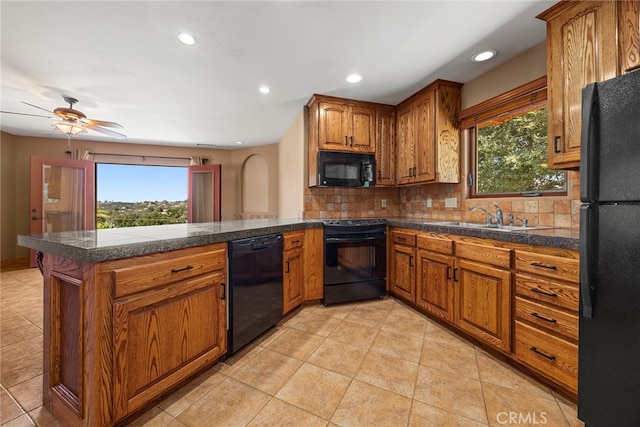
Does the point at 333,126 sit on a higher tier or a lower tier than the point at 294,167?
higher

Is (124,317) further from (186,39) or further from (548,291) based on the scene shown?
(548,291)

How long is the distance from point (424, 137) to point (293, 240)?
6.01 feet

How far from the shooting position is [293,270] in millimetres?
2521

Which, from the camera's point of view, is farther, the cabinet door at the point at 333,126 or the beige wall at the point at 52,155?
the beige wall at the point at 52,155

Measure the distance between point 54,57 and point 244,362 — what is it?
3.03m

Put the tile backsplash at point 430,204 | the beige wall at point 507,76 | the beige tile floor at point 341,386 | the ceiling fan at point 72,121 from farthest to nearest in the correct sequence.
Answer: the ceiling fan at point 72,121 < the beige wall at point 507,76 < the tile backsplash at point 430,204 < the beige tile floor at point 341,386

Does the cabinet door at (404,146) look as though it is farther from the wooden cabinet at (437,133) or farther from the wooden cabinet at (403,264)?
the wooden cabinet at (403,264)

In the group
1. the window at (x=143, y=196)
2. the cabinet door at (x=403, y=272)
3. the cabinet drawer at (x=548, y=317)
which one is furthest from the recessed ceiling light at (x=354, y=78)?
the window at (x=143, y=196)

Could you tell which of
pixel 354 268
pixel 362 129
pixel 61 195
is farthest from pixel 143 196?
pixel 354 268

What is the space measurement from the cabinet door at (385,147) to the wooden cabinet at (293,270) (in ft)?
4.36

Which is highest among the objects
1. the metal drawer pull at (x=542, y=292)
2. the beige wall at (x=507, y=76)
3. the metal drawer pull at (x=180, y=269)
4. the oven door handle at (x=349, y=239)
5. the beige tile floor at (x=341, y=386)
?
the beige wall at (x=507, y=76)

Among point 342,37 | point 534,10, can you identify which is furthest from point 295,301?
point 534,10

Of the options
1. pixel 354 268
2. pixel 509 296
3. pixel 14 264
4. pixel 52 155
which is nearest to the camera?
pixel 509 296

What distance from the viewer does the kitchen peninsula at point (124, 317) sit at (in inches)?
42.9
